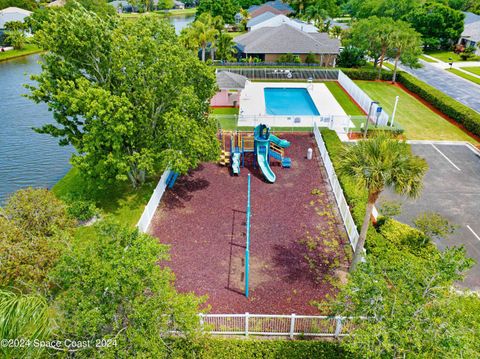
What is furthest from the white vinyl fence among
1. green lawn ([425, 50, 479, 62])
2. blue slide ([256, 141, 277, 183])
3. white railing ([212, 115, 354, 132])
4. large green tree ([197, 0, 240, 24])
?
large green tree ([197, 0, 240, 24])

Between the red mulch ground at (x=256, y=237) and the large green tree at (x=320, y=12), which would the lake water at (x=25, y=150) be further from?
the large green tree at (x=320, y=12)

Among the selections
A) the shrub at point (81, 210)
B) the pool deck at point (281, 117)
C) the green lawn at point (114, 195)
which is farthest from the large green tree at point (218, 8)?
the shrub at point (81, 210)

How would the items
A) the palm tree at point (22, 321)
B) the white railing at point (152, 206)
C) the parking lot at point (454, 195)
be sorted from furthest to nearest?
1. the parking lot at point (454, 195)
2. the white railing at point (152, 206)
3. the palm tree at point (22, 321)

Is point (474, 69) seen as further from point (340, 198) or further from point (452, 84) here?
point (340, 198)

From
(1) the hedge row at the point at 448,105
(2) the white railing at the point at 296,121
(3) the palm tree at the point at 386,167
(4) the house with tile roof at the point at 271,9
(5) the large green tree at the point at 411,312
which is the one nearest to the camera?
(5) the large green tree at the point at 411,312

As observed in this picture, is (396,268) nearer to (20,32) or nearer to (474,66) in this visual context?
(474,66)

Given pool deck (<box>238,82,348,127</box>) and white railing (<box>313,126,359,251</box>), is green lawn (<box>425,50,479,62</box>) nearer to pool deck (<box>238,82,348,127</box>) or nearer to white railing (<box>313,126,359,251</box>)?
pool deck (<box>238,82,348,127</box>)

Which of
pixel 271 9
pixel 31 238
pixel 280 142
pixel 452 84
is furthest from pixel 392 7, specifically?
pixel 31 238
